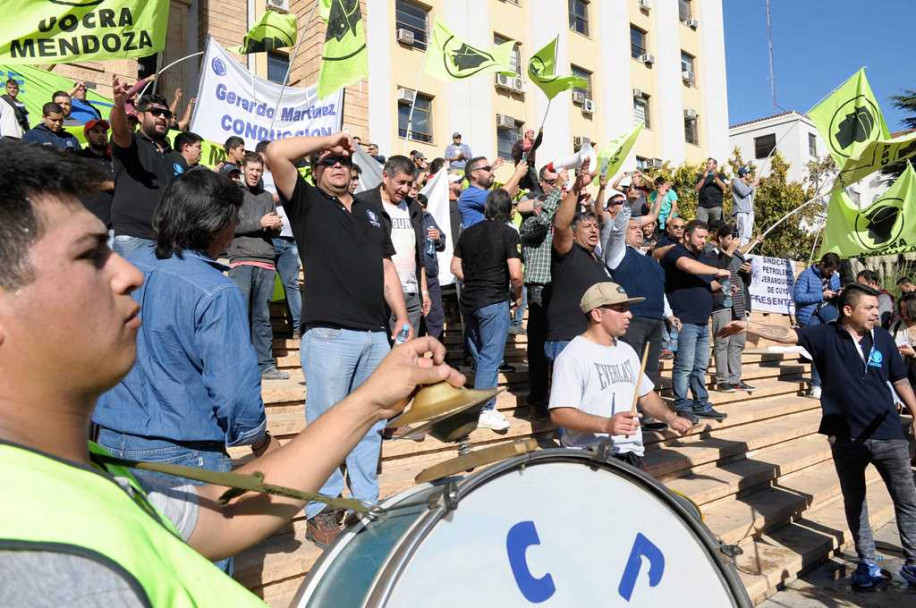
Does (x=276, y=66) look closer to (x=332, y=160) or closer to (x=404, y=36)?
(x=404, y=36)

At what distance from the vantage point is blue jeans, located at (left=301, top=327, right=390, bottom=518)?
147 inches

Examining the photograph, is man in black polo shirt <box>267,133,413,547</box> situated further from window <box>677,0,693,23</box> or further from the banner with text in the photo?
window <box>677,0,693,23</box>

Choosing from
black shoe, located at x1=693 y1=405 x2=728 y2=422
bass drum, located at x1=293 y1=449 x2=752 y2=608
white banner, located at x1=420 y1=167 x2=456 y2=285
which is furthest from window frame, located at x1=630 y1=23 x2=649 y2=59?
bass drum, located at x1=293 y1=449 x2=752 y2=608

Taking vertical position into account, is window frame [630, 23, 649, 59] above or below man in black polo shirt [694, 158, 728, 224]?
above

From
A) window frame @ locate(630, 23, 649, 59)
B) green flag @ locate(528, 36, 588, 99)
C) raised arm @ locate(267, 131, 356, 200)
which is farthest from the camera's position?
window frame @ locate(630, 23, 649, 59)

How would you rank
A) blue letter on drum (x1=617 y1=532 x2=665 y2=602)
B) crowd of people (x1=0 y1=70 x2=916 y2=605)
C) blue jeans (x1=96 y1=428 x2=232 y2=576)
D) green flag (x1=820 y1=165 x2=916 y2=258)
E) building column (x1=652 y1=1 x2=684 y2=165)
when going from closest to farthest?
crowd of people (x1=0 y1=70 x2=916 y2=605), blue letter on drum (x1=617 y1=532 x2=665 y2=602), blue jeans (x1=96 y1=428 x2=232 y2=576), green flag (x1=820 y1=165 x2=916 y2=258), building column (x1=652 y1=1 x2=684 y2=165)

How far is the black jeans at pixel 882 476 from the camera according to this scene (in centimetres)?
511

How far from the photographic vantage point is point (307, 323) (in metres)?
3.84

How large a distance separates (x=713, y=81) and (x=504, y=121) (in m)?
14.1

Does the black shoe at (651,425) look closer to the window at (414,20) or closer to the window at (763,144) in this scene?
the window at (414,20)

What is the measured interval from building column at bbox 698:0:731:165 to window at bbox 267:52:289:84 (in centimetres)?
1968

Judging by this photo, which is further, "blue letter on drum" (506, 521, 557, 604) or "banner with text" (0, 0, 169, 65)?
"banner with text" (0, 0, 169, 65)

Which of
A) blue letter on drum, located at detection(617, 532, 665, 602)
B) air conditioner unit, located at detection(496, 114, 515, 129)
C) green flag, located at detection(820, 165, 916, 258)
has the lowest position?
blue letter on drum, located at detection(617, 532, 665, 602)

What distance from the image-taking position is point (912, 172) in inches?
413
